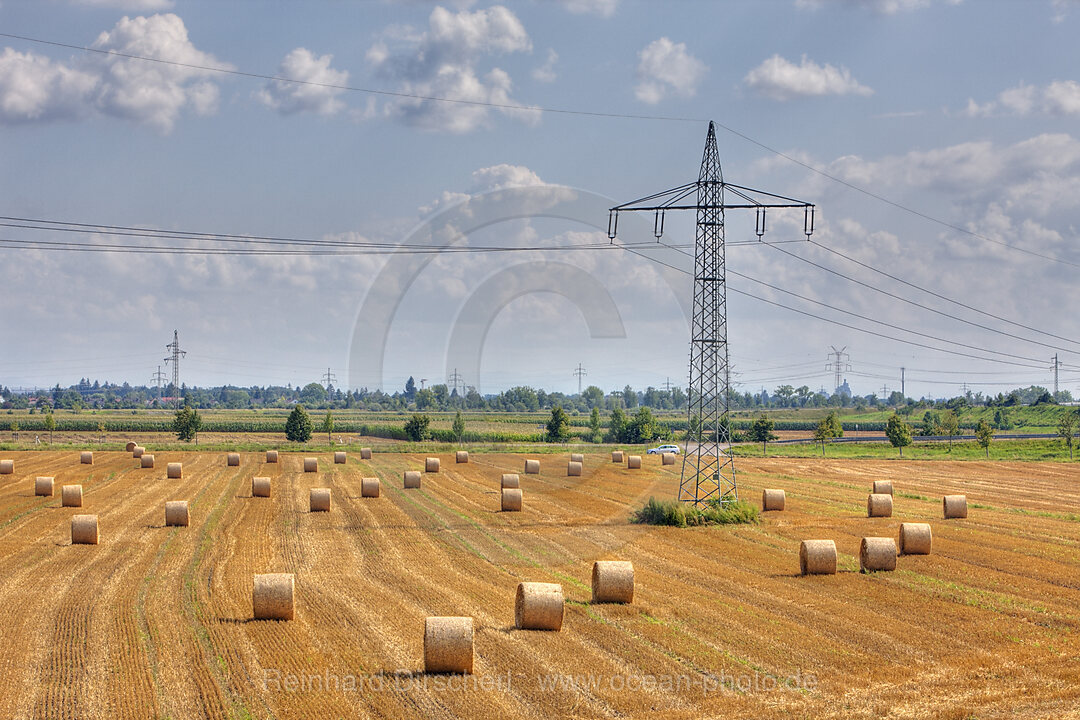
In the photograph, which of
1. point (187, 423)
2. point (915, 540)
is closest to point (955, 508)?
point (915, 540)

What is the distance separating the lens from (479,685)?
1432cm

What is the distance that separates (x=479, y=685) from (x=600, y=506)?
25.0 m

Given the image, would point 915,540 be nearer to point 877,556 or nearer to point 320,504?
point 877,556

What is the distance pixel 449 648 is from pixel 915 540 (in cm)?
1628

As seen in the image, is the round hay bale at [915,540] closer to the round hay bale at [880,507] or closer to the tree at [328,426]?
the round hay bale at [880,507]

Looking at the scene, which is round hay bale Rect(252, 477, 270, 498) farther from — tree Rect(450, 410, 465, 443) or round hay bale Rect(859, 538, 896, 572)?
tree Rect(450, 410, 465, 443)

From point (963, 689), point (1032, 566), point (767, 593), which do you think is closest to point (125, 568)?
point (767, 593)

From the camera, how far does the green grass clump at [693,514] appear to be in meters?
32.8

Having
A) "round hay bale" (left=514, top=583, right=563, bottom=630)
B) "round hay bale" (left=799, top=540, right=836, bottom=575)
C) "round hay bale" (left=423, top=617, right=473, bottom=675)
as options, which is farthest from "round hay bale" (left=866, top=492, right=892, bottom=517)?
"round hay bale" (left=423, top=617, right=473, bottom=675)

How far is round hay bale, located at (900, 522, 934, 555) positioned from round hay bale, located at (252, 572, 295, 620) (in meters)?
16.7

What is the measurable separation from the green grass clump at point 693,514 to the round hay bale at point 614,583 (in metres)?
13.0

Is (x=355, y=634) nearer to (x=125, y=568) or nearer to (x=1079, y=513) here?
(x=125, y=568)

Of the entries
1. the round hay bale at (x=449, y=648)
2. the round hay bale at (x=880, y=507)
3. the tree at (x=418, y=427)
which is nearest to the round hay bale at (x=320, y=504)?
the round hay bale at (x=880, y=507)

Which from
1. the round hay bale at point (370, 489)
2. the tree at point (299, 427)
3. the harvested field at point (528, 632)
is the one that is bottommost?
the harvested field at point (528, 632)
